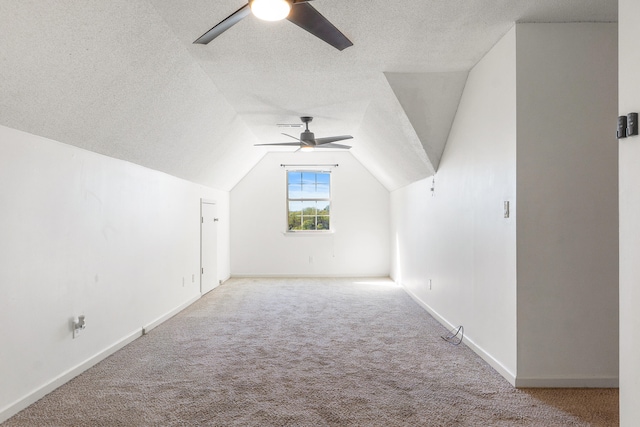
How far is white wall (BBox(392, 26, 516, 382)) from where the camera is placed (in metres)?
2.83

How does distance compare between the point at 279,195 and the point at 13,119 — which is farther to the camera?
the point at 279,195

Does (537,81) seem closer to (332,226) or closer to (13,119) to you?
(13,119)

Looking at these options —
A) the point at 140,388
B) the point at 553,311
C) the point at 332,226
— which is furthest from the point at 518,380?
the point at 332,226

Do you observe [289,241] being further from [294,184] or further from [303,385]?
[303,385]

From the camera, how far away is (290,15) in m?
1.96

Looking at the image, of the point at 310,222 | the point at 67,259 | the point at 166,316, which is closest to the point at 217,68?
the point at 67,259

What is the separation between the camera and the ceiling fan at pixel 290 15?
5.90ft

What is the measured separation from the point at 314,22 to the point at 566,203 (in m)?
1.98

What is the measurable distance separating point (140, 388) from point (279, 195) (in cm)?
571

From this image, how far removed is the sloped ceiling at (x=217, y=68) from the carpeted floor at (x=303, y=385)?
1702mm
